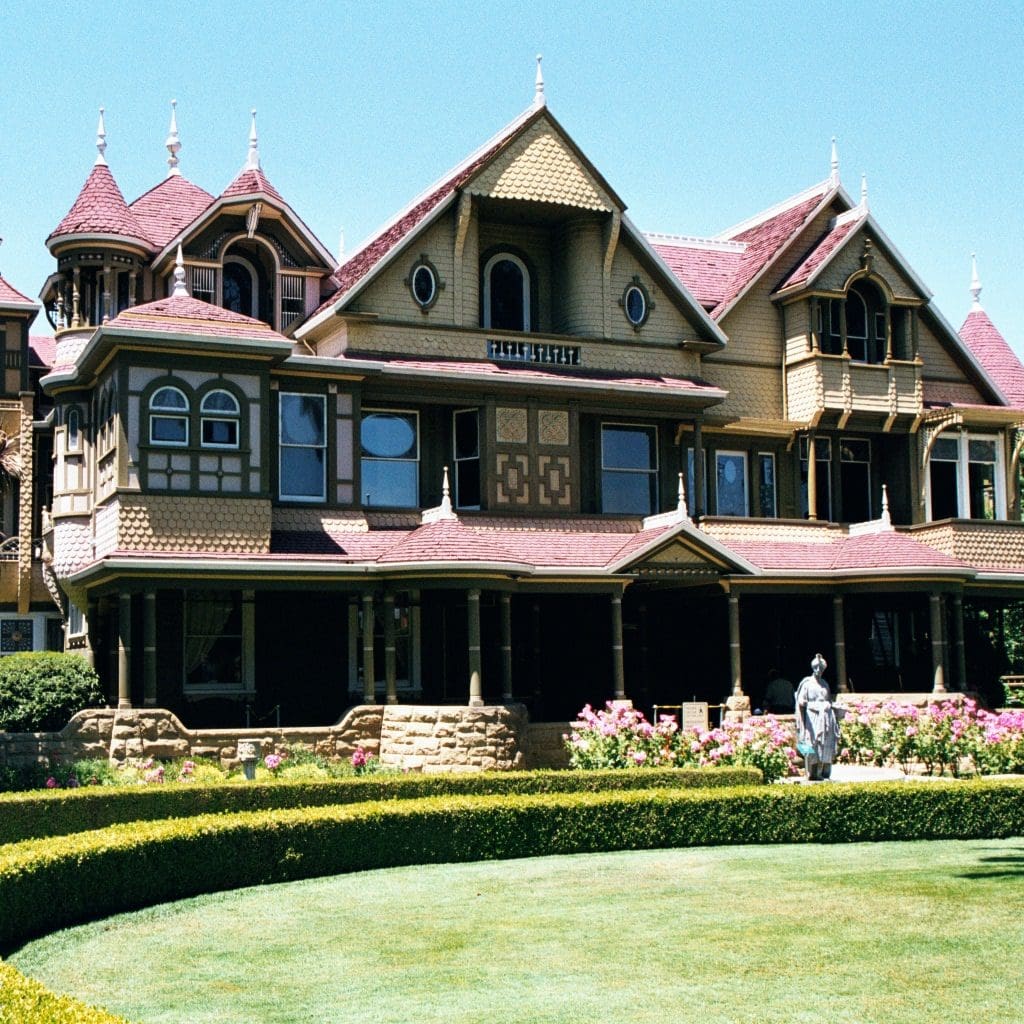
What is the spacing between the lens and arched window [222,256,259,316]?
112 ft

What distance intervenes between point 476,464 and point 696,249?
32.8ft

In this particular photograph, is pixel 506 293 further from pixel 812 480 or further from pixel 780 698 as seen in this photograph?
pixel 780 698

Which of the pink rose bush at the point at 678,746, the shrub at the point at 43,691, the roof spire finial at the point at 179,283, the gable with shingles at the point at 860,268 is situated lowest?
the pink rose bush at the point at 678,746

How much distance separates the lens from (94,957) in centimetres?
1425

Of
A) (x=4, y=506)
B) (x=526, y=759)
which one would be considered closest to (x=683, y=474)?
(x=526, y=759)

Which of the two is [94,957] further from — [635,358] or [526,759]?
[635,358]

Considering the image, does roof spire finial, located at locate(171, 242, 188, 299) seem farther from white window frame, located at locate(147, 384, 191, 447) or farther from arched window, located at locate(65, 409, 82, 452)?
arched window, located at locate(65, 409, 82, 452)

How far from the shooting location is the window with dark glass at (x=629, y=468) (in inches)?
1328

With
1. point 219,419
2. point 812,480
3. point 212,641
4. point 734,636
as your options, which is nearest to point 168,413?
point 219,419

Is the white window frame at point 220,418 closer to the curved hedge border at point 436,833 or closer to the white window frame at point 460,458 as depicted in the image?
the white window frame at point 460,458

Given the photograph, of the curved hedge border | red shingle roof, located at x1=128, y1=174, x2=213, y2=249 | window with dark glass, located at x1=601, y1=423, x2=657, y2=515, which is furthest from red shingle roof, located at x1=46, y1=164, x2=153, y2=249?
the curved hedge border

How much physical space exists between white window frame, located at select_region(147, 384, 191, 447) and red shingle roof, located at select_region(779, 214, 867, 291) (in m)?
14.7

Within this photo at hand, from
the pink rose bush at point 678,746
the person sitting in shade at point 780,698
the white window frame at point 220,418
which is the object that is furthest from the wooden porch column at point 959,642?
the white window frame at point 220,418

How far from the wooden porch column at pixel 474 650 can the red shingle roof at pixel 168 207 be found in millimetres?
11972
